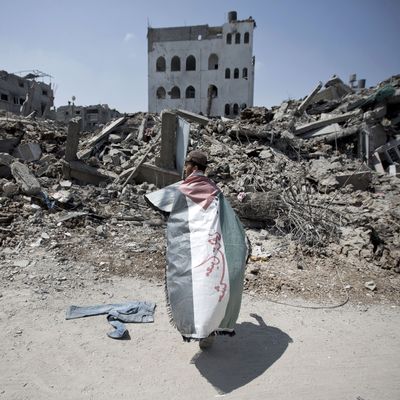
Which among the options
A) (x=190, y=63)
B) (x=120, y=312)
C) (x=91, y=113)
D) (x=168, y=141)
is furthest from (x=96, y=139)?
(x=190, y=63)

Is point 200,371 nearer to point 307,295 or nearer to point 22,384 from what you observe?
point 22,384

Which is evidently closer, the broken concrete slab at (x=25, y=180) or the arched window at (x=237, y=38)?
the broken concrete slab at (x=25, y=180)

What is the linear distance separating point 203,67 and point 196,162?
31.7 meters

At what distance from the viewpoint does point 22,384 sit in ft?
6.97

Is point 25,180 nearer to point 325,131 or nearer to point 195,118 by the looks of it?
point 195,118

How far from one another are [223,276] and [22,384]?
1549 millimetres

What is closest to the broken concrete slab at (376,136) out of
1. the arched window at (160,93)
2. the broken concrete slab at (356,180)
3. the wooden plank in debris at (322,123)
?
the wooden plank in debris at (322,123)

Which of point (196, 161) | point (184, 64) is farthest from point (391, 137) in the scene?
point (184, 64)

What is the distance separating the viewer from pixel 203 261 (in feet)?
7.31

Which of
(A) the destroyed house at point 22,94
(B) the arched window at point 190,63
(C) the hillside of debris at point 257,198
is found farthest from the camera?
(B) the arched window at point 190,63

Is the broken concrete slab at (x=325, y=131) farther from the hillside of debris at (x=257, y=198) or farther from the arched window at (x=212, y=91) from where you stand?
the arched window at (x=212, y=91)

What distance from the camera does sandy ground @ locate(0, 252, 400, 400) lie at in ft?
6.98

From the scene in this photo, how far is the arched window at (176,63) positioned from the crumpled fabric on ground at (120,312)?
32533 mm

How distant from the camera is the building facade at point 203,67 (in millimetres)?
30391
